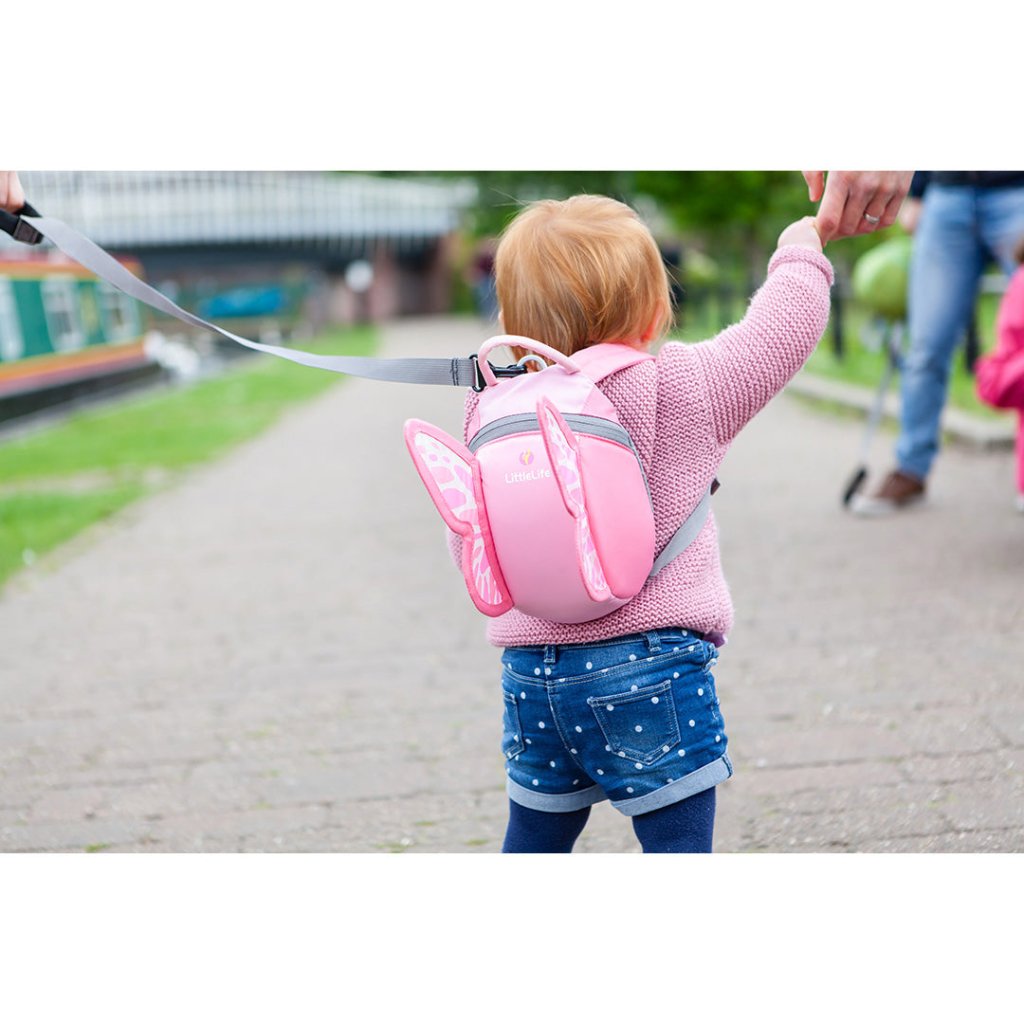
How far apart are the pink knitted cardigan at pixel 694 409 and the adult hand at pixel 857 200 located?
0.33 feet

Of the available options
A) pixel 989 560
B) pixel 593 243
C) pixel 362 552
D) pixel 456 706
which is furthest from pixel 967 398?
pixel 593 243

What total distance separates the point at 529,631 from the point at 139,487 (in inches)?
286

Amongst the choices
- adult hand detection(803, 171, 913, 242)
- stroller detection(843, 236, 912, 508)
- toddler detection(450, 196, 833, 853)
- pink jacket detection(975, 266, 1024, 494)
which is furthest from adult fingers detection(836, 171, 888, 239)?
stroller detection(843, 236, 912, 508)

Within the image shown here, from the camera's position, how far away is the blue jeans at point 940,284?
535 cm

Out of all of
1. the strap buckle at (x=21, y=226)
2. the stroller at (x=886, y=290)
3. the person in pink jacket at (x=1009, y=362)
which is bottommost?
the stroller at (x=886, y=290)

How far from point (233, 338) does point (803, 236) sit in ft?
3.20

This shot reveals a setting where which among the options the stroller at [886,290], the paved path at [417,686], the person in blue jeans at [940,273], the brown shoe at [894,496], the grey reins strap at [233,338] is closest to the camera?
the grey reins strap at [233,338]

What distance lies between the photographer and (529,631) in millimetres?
1959

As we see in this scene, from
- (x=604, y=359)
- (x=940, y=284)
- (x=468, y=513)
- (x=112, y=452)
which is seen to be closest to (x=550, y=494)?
(x=468, y=513)

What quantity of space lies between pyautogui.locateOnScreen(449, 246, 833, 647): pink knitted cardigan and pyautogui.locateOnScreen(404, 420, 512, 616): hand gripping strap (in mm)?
123

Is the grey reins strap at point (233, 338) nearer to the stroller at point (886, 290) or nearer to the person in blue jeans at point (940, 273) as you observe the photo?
the person in blue jeans at point (940, 273)

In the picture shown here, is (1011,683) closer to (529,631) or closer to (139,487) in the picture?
(529,631)

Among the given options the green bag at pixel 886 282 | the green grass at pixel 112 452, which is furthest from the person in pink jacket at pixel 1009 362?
the green grass at pixel 112 452

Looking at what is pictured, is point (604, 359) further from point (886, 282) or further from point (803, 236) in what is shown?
point (886, 282)
